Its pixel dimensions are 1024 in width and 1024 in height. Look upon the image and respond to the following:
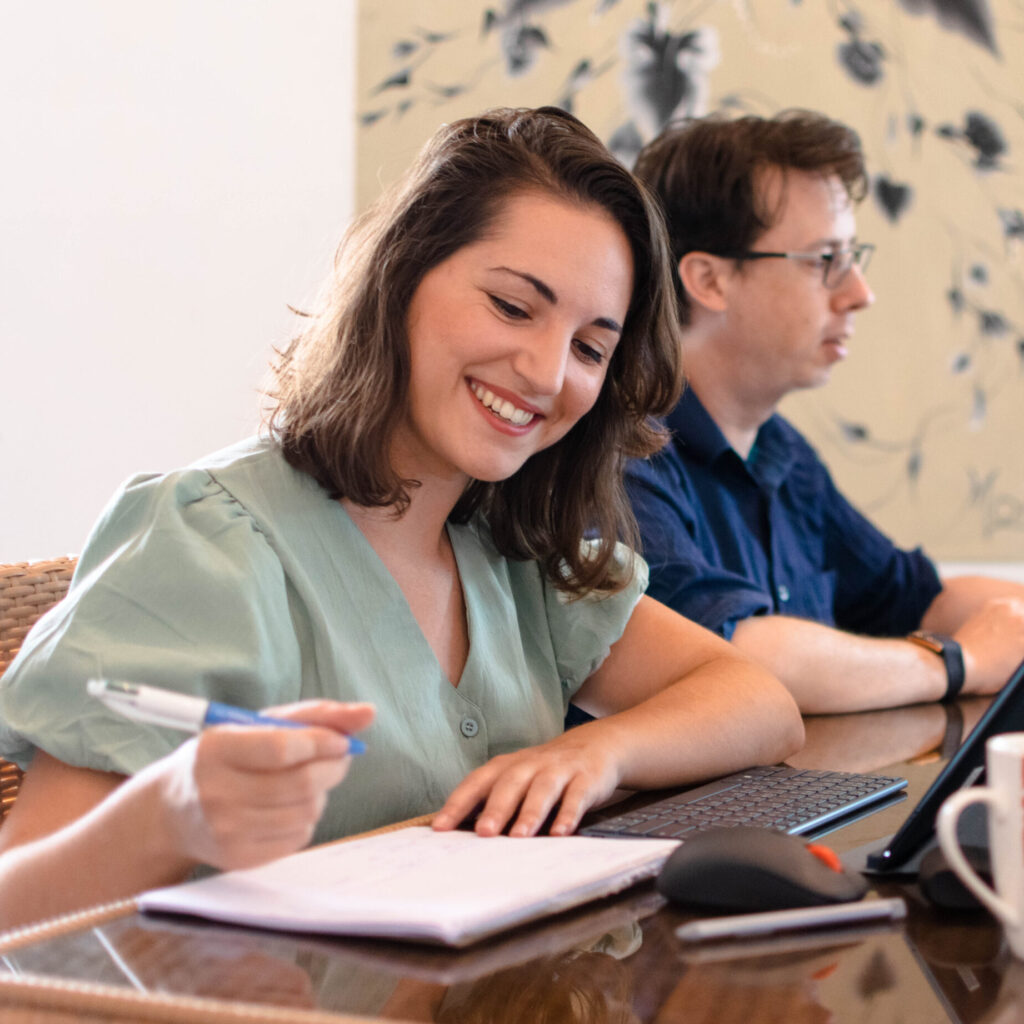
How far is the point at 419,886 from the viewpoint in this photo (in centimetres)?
64

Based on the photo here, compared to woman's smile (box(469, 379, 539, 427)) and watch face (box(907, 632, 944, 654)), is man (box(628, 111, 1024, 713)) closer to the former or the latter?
watch face (box(907, 632, 944, 654))

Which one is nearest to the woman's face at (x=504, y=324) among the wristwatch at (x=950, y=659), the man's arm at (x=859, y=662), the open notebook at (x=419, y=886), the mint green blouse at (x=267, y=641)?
the mint green blouse at (x=267, y=641)

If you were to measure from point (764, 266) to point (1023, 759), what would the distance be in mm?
1500

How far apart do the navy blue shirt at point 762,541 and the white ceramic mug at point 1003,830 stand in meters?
0.93

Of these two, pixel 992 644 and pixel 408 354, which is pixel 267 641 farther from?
pixel 992 644

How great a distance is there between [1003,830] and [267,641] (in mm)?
525

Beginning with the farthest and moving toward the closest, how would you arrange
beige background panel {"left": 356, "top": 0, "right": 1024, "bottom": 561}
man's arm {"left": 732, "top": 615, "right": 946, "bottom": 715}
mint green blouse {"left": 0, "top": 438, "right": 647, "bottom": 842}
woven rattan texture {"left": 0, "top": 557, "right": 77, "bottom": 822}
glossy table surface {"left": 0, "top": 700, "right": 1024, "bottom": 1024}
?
beige background panel {"left": 356, "top": 0, "right": 1024, "bottom": 561} → man's arm {"left": 732, "top": 615, "right": 946, "bottom": 715} → woven rattan texture {"left": 0, "top": 557, "right": 77, "bottom": 822} → mint green blouse {"left": 0, "top": 438, "right": 647, "bottom": 842} → glossy table surface {"left": 0, "top": 700, "right": 1024, "bottom": 1024}

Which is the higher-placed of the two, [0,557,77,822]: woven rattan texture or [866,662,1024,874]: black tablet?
[866,662,1024,874]: black tablet

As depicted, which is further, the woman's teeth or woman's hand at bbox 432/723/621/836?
the woman's teeth

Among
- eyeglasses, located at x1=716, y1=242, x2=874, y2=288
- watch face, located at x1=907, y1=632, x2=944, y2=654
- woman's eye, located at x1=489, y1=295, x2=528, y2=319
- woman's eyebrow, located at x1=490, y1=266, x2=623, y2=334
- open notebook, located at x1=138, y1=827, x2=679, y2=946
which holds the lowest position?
watch face, located at x1=907, y1=632, x2=944, y2=654

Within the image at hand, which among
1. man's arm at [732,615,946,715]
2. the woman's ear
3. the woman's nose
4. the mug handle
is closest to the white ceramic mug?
the mug handle

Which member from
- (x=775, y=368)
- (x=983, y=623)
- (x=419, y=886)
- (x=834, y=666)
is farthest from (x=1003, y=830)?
(x=775, y=368)

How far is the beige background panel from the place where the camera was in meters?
2.55

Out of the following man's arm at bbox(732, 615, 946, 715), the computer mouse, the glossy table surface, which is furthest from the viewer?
man's arm at bbox(732, 615, 946, 715)
